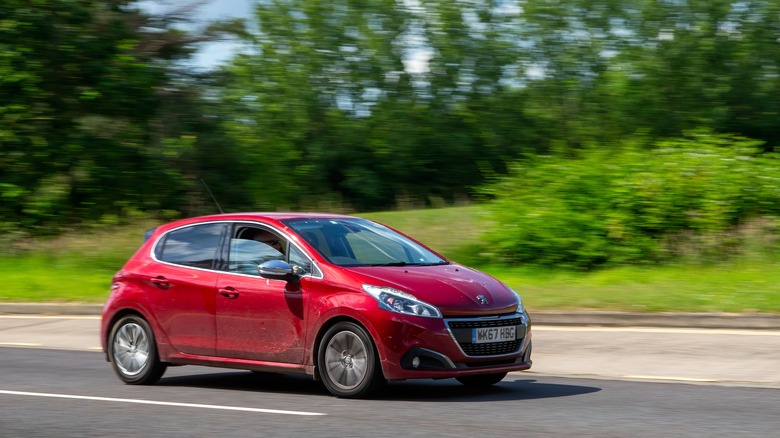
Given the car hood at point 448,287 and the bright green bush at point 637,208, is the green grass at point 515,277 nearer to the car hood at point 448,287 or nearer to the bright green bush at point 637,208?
the bright green bush at point 637,208

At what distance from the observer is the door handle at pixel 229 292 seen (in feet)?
30.9

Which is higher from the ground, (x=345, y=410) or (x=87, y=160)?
(x=345, y=410)

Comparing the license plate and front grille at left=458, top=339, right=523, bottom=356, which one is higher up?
the license plate

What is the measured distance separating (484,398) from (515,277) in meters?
11.0

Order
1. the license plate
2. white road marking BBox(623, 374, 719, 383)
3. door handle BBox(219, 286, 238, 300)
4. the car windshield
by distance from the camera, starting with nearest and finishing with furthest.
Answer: the license plate < the car windshield < door handle BBox(219, 286, 238, 300) < white road marking BBox(623, 374, 719, 383)

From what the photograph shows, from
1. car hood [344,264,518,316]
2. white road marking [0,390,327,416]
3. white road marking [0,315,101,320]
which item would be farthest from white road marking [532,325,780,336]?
white road marking [0,315,101,320]

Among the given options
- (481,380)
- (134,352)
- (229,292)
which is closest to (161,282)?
(134,352)

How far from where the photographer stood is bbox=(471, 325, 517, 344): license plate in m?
8.65

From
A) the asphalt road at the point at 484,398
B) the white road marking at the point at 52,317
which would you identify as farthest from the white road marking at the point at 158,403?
the white road marking at the point at 52,317

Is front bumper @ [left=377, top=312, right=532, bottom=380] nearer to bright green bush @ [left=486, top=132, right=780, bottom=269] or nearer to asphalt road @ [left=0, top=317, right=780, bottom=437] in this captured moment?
asphalt road @ [left=0, top=317, right=780, bottom=437]

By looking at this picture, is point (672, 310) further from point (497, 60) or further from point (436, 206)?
point (497, 60)

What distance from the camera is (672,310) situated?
1348 cm

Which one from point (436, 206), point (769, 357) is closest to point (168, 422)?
point (769, 357)

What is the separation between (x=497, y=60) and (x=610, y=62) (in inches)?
204
